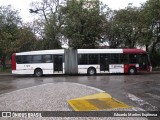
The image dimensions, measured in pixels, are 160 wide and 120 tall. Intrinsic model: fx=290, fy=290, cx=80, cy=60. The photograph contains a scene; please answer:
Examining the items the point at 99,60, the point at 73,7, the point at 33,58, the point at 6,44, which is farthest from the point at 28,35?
the point at 99,60

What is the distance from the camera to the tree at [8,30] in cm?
3728

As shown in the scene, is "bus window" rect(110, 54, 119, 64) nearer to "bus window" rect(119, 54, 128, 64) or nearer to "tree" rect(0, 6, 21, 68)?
"bus window" rect(119, 54, 128, 64)

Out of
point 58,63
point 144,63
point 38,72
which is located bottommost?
point 38,72

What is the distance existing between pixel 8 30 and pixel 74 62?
49.6 ft

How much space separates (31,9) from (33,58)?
17863mm

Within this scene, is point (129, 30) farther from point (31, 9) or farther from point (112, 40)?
point (31, 9)

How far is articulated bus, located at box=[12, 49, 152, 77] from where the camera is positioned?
1175 inches

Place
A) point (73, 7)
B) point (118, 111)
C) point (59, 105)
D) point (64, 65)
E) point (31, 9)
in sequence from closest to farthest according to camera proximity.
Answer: point (118, 111)
point (59, 105)
point (64, 65)
point (73, 7)
point (31, 9)

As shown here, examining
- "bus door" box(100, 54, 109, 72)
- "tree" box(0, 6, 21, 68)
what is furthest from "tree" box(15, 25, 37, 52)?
"bus door" box(100, 54, 109, 72)

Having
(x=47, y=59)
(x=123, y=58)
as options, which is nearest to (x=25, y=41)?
(x=47, y=59)

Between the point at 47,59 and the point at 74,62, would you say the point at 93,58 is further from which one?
the point at 47,59

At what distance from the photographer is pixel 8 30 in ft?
134

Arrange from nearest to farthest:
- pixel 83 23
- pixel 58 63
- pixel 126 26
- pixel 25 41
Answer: pixel 58 63
pixel 83 23
pixel 126 26
pixel 25 41

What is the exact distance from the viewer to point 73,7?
3656 centimetres
